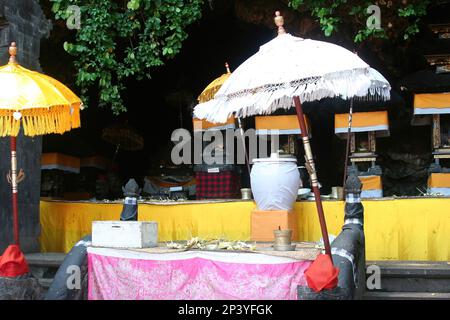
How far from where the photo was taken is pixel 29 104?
17.0ft

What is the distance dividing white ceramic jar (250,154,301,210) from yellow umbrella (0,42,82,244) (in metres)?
2.80

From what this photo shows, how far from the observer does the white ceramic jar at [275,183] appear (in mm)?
7668

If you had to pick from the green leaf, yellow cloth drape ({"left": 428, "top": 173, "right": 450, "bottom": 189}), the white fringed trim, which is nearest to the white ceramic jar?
the white fringed trim

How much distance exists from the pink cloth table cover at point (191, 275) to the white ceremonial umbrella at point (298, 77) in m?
0.70

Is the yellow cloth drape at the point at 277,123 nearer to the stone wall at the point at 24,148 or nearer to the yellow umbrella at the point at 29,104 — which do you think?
the stone wall at the point at 24,148

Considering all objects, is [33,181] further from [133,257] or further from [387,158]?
[387,158]

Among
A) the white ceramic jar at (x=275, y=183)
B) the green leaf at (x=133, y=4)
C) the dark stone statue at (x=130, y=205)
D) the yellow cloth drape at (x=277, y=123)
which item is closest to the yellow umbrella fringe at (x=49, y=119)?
the dark stone statue at (x=130, y=205)

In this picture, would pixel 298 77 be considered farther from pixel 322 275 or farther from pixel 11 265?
pixel 11 265

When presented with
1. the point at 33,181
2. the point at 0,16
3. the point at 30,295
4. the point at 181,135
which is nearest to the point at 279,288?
the point at 30,295

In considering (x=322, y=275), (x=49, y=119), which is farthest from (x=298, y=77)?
(x=49, y=119)

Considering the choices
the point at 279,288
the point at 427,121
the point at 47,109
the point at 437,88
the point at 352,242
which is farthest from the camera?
the point at 427,121

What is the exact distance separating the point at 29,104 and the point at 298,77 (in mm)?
2577

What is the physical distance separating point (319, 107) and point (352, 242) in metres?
6.61

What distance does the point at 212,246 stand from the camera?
18.0ft
